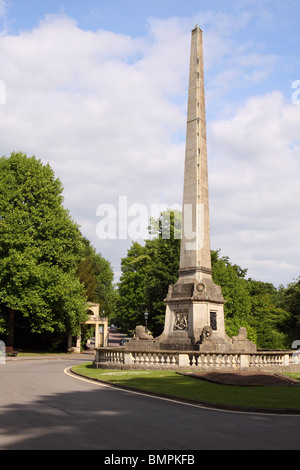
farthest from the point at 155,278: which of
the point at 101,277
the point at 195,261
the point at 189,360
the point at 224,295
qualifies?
the point at 101,277

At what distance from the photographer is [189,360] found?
22.2 metres

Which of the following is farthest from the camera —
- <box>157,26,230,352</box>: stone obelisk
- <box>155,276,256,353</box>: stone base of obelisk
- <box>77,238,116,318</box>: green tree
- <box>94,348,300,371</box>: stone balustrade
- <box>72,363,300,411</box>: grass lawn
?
<box>77,238,116,318</box>: green tree

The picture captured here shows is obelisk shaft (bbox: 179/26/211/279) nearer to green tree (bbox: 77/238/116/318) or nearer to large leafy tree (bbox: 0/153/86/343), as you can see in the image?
large leafy tree (bbox: 0/153/86/343)

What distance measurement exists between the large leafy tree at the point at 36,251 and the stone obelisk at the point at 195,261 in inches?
662

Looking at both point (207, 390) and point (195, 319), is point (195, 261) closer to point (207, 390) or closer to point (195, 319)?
point (195, 319)

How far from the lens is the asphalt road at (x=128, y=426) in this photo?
24.9 ft

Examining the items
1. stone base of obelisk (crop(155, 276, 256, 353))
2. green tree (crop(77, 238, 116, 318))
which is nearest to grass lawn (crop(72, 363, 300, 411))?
stone base of obelisk (crop(155, 276, 256, 353))

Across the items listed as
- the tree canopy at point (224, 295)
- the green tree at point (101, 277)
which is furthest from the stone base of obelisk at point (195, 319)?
the green tree at point (101, 277)

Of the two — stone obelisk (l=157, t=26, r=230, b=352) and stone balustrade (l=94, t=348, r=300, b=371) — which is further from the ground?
stone obelisk (l=157, t=26, r=230, b=352)

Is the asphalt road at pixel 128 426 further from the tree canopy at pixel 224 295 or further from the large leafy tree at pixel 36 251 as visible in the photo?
the tree canopy at pixel 224 295

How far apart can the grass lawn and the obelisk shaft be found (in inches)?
363

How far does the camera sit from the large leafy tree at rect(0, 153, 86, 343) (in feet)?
131

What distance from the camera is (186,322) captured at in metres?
26.9

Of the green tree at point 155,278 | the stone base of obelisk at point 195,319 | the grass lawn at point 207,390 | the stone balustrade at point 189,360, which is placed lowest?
the grass lawn at point 207,390
